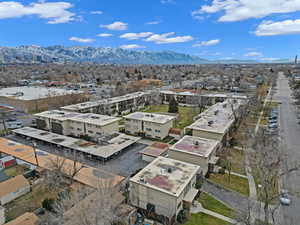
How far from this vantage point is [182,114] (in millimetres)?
52375

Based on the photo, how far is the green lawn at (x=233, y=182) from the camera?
71.3ft

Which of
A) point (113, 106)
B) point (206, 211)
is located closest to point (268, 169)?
point (206, 211)

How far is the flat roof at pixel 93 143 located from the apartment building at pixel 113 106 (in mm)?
11145

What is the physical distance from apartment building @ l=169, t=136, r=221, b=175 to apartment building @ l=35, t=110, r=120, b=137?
14819 mm

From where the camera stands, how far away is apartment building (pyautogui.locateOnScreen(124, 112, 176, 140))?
35812 mm

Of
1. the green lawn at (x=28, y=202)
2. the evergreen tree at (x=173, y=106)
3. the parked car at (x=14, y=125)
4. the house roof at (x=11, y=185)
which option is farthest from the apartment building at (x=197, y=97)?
the house roof at (x=11, y=185)

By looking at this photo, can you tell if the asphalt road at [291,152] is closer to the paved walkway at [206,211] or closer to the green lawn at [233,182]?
the green lawn at [233,182]

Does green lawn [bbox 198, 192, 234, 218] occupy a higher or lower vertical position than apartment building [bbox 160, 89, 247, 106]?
lower

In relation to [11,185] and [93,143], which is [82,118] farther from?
[11,185]

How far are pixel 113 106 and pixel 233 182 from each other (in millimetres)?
36688

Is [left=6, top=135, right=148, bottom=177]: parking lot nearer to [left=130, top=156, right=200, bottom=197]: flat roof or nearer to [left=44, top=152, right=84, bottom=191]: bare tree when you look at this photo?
[left=44, top=152, right=84, bottom=191]: bare tree

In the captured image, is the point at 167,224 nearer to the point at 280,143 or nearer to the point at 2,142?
the point at 280,143

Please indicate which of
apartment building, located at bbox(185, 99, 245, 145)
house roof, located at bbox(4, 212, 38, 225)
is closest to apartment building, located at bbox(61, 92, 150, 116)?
apartment building, located at bbox(185, 99, 245, 145)

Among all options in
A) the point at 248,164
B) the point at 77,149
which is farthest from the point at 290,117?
the point at 77,149
